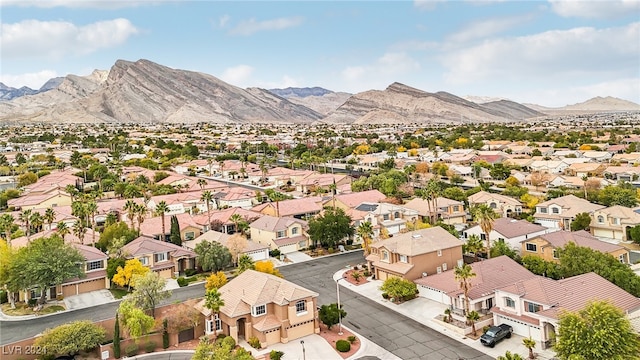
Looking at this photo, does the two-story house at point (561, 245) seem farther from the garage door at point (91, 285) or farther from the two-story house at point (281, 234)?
the garage door at point (91, 285)

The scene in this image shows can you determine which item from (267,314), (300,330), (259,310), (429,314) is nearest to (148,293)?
(259,310)

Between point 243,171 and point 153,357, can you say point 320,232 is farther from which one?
point 243,171

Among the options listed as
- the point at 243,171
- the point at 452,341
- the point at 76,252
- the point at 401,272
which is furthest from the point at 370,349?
the point at 243,171

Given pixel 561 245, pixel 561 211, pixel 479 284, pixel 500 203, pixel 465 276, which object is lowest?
pixel 479 284

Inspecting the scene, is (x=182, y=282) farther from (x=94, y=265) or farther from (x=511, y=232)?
(x=511, y=232)

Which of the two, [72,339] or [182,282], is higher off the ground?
[72,339]

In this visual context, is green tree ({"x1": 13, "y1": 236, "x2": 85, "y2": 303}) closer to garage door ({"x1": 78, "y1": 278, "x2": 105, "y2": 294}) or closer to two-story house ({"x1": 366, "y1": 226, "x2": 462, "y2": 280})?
garage door ({"x1": 78, "y1": 278, "x2": 105, "y2": 294})

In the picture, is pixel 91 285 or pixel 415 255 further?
pixel 91 285
